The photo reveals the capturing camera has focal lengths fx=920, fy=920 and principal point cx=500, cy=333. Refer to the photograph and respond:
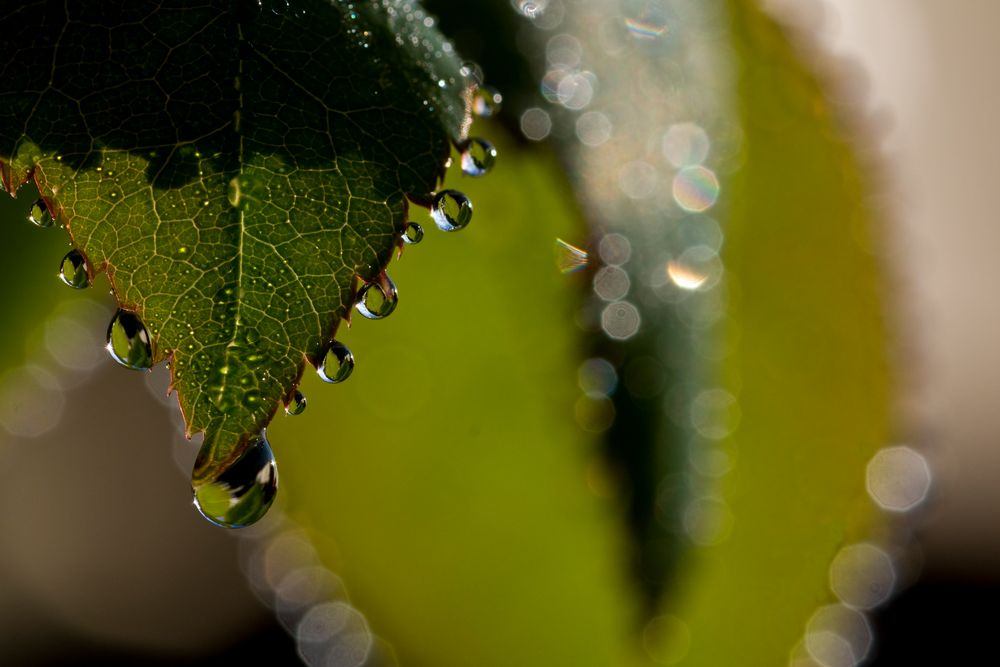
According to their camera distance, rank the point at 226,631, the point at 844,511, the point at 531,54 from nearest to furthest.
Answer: the point at 531,54
the point at 844,511
the point at 226,631

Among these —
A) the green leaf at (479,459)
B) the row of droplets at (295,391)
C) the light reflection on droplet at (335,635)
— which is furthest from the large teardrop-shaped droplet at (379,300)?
the light reflection on droplet at (335,635)

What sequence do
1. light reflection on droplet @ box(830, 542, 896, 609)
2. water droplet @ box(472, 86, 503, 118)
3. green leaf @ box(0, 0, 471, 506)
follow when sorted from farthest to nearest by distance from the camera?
light reflection on droplet @ box(830, 542, 896, 609) → water droplet @ box(472, 86, 503, 118) → green leaf @ box(0, 0, 471, 506)

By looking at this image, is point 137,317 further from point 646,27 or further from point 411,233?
point 646,27


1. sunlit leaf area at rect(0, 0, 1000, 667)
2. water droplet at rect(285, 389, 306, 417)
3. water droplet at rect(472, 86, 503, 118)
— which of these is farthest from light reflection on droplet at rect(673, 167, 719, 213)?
water droplet at rect(285, 389, 306, 417)

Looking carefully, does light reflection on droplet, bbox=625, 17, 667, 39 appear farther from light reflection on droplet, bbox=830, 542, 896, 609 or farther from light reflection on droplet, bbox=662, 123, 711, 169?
light reflection on droplet, bbox=830, 542, 896, 609

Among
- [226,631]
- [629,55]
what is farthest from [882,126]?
[226,631]

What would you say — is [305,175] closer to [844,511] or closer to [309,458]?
[309,458]
